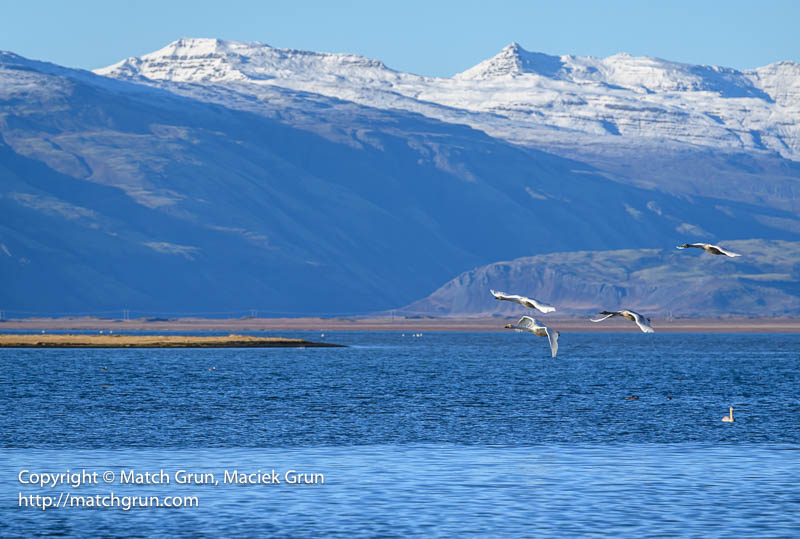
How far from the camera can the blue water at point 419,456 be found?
5675 cm

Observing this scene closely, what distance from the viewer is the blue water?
56.8 metres

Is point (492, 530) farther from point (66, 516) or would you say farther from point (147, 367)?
point (147, 367)

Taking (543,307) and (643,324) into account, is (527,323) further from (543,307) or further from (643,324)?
(543,307)

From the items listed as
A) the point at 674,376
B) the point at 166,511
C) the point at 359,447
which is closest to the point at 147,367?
the point at 674,376

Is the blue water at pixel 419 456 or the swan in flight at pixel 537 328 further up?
the swan in flight at pixel 537 328

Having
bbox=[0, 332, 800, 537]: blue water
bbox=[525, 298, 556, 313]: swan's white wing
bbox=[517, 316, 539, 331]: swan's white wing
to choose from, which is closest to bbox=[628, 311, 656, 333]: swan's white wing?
bbox=[525, 298, 556, 313]: swan's white wing

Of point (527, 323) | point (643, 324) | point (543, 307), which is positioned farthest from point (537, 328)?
point (543, 307)

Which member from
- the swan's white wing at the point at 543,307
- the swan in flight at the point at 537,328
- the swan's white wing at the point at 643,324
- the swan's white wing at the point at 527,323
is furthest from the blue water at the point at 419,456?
the swan's white wing at the point at 543,307

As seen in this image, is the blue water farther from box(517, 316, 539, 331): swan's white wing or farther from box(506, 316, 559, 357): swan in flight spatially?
box(517, 316, 539, 331): swan's white wing

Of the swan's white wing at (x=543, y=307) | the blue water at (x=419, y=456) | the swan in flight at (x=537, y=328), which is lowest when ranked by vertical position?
the blue water at (x=419, y=456)

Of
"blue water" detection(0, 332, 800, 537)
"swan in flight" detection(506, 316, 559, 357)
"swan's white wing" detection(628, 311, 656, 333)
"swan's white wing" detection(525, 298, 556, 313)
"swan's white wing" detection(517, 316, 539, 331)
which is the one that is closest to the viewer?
"swan's white wing" detection(525, 298, 556, 313)

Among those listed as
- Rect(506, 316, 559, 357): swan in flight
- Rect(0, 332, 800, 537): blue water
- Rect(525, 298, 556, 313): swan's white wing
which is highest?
Rect(525, 298, 556, 313): swan's white wing

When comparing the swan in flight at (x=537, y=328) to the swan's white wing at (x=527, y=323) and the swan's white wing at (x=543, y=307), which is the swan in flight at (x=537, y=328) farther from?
the swan's white wing at (x=543, y=307)

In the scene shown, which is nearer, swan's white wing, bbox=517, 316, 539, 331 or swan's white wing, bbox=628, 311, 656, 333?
swan's white wing, bbox=628, 311, 656, 333
